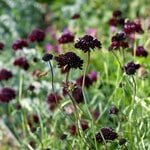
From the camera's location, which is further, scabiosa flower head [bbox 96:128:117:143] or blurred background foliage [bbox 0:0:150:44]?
blurred background foliage [bbox 0:0:150:44]

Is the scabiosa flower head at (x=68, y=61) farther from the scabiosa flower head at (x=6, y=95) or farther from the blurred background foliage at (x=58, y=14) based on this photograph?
the blurred background foliage at (x=58, y=14)

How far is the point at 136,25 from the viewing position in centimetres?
287

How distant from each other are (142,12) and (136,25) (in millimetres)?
3039

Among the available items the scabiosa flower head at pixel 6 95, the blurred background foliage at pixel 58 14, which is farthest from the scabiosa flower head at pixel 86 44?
the blurred background foliage at pixel 58 14

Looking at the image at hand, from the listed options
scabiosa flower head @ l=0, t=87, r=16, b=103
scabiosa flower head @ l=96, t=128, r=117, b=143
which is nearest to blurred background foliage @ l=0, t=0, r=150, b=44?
scabiosa flower head @ l=0, t=87, r=16, b=103

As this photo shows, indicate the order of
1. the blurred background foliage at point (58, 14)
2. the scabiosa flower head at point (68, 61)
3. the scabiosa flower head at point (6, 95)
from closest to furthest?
the scabiosa flower head at point (68, 61), the scabiosa flower head at point (6, 95), the blurred background foliage at point (58, 14)

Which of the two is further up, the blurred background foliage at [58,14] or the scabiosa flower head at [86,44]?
the blurred background foliage at [58,14]

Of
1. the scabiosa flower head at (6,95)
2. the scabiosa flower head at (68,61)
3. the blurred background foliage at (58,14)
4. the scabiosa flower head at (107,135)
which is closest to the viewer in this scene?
the scabiosa flower head at (68,61)

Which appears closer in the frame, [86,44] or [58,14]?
[86,44]

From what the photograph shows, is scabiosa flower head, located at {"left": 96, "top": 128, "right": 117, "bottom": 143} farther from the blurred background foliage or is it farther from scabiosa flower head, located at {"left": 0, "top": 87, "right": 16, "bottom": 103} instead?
the blurred background foliage

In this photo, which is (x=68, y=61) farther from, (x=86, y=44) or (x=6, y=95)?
(x=6, y=95)

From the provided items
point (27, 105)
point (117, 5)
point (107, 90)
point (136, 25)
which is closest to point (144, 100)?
point (136, 25)

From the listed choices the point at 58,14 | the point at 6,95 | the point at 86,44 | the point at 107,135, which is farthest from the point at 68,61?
the point at 58,14

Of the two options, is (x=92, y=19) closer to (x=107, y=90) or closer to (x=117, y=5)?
(x=117, y=5)
